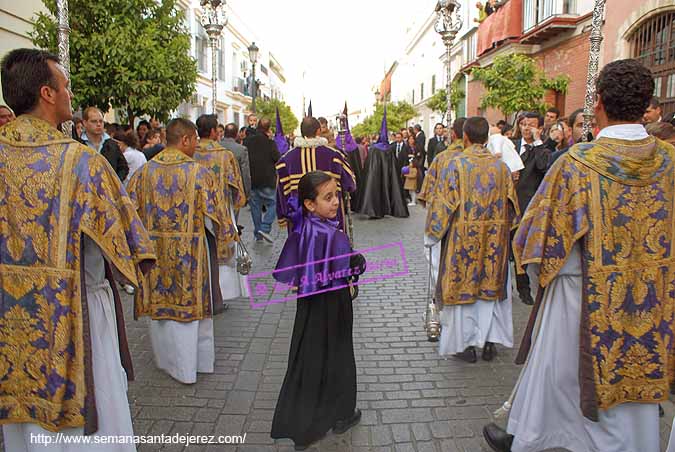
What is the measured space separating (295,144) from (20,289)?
4.21 metres

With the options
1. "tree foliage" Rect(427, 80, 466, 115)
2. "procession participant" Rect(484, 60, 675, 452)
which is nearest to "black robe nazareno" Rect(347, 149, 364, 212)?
"tree foliage" Rect(427, 80, 466, 115)

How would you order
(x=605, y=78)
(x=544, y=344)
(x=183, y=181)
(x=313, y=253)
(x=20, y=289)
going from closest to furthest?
(x=20, y=289) < (x=605, y=78) < (x=544, y=344) < (x=313, y=253) < (x=183, y=181)

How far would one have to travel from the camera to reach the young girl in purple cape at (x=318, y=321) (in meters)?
3.25

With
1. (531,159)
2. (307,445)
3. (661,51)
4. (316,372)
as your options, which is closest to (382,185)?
(661,51)

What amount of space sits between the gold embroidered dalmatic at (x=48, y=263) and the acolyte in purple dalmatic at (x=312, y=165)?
3.83m

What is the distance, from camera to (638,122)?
274 cm

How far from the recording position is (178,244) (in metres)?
4.27

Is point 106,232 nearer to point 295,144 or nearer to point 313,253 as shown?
point 313,253

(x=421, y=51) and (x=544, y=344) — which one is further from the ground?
(x=421, y=51)

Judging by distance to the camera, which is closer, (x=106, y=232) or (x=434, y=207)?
(x=106, y=232)

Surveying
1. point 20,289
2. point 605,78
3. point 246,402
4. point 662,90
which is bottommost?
point 246,402

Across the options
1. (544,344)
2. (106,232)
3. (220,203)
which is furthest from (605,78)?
(220,203)

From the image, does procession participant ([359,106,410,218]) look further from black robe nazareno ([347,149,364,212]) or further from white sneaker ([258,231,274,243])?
white sneaker ([258,231,274,243])

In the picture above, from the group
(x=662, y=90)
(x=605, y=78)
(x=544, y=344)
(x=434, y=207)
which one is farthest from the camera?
(x=662, y=90)
